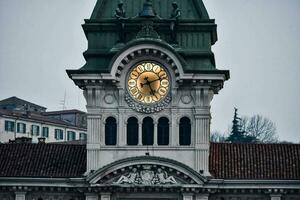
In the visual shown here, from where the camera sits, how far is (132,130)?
5834 centimetres

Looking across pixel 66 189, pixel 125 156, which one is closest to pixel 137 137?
pixel 125 156

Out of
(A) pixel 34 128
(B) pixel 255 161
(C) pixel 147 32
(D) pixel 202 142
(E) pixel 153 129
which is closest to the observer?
(C) pixel 147 32

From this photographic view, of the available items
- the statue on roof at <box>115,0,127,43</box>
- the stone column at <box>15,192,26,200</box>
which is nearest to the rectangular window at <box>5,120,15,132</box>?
the stone column at <box>15,192,26,200</box>

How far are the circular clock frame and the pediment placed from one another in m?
3.14

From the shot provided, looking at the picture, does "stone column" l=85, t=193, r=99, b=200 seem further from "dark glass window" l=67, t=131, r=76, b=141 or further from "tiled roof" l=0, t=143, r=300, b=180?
"dark glass window" l=67, t=131, r=76, b=141

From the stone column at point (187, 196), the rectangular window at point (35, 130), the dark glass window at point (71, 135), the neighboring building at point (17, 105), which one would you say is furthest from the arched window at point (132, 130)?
the neighboring building at point (17, 105)

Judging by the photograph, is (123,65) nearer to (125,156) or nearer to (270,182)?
(125,156)

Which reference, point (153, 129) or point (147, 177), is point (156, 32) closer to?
point (153, 129)

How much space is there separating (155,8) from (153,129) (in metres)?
7.20

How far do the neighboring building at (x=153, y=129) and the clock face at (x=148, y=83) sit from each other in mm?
56

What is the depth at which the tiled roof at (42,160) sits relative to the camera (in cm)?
5903

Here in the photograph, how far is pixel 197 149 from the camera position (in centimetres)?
5759

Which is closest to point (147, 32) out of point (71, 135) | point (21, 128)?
point (21, 128)

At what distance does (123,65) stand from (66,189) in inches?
309
